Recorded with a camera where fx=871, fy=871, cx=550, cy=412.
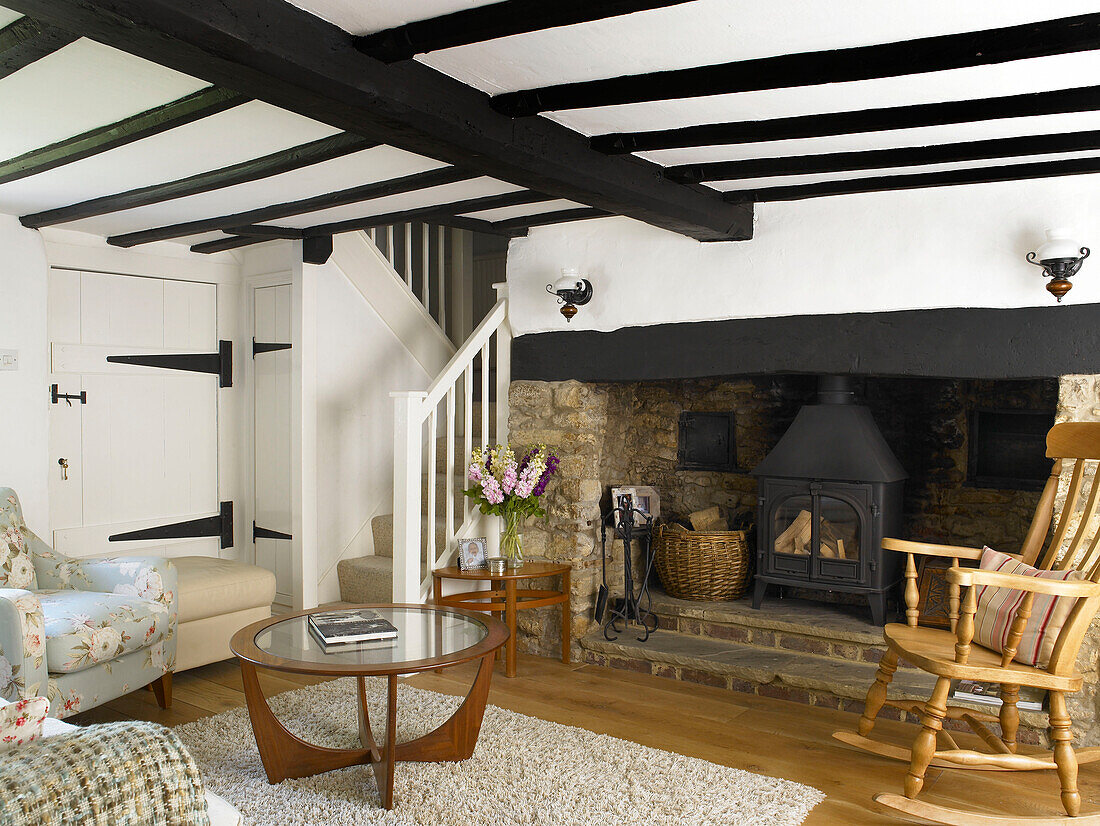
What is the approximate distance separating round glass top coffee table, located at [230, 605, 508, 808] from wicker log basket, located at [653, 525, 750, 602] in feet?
5.00

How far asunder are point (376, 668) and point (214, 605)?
5.80ft

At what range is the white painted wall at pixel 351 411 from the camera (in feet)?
15.9

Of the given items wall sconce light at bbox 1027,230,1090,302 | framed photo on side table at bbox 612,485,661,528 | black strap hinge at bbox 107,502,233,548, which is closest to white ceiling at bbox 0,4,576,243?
framed photo on side table at bbox 612,485,661,528

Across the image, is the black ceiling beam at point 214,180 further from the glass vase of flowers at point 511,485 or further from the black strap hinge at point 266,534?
the black strap hinge at point 266,534

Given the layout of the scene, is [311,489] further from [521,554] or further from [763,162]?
[763,162]

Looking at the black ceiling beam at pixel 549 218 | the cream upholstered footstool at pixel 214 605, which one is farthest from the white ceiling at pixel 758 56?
the cream upholstered footstool at pixel 214 605

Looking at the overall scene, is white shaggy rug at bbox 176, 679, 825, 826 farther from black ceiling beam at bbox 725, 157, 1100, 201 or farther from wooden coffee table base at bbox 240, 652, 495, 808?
black ceiling beam at bbox 725, 157, 1100, 201

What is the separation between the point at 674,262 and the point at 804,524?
1406 millimetres

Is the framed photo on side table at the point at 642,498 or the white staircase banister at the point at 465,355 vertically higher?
the white staircase banister at the point at 465,355

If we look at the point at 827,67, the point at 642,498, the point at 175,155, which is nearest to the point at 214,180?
the point at 175,155

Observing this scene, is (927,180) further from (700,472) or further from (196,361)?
(196,361)

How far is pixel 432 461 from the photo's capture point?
4.31 m

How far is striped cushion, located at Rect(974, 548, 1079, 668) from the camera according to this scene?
2.73 m

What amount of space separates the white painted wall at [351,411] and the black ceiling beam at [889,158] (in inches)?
92.4
